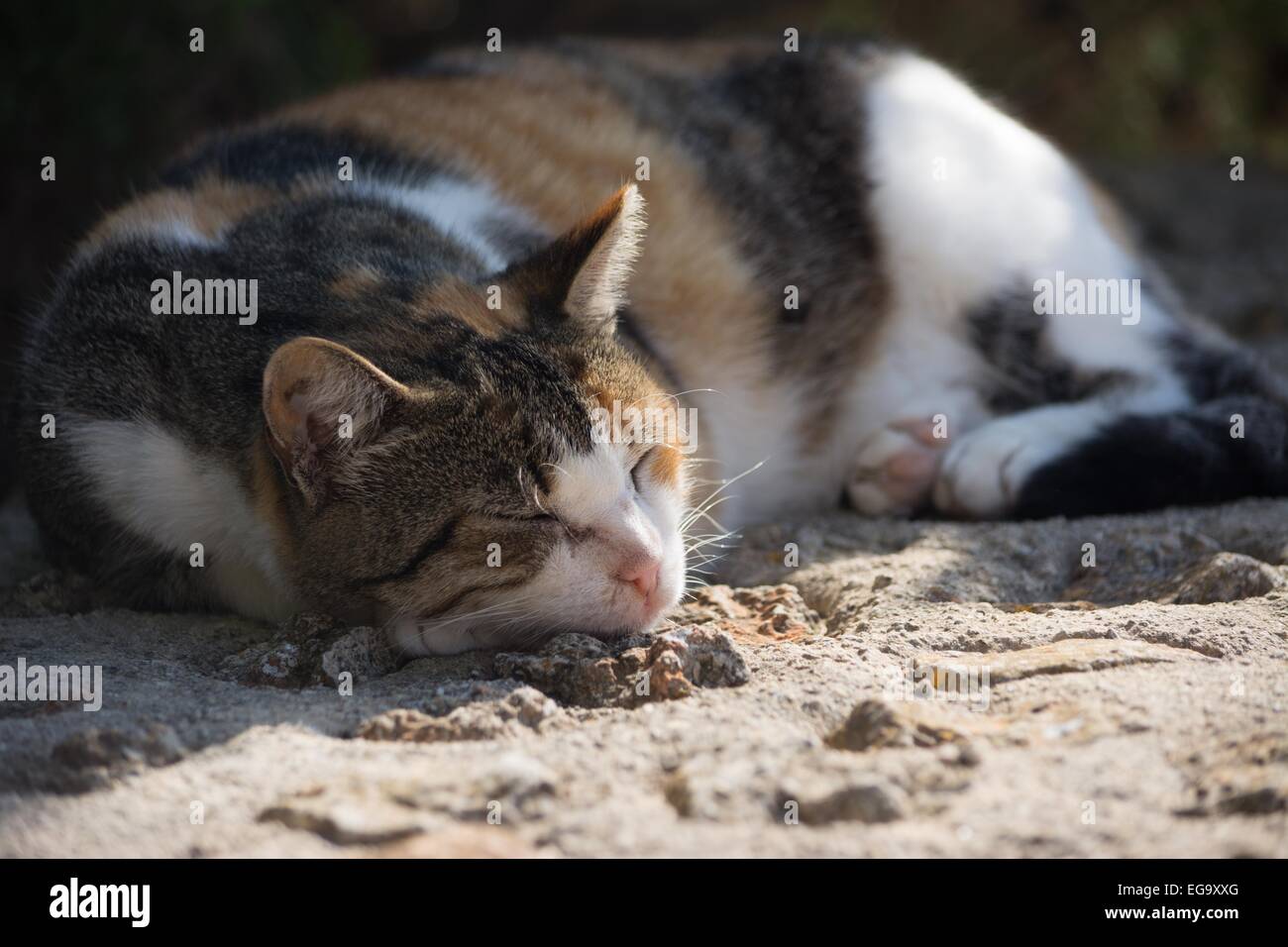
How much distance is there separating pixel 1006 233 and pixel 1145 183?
2.78m

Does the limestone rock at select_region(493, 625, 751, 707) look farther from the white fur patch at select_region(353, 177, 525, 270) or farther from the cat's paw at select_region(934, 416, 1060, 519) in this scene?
the cat's paw at select_region(934, 416, 1060, 519)

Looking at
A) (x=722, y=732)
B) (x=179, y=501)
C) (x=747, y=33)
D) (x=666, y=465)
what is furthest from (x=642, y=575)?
(x=747, y=33)

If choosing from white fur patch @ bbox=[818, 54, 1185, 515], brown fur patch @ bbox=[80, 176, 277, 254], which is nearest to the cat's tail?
white fur patch @ bbox=[818, 54, 1185, 515]

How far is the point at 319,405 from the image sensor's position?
1.97 metres

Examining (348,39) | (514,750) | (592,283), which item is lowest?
(514,750)

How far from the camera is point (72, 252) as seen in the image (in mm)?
A: 2723

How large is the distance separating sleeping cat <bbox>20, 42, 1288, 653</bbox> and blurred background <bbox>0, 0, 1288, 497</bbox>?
0.55 meters

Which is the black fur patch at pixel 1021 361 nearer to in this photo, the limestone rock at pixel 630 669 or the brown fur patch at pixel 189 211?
the limestone rock at pixel 630 669

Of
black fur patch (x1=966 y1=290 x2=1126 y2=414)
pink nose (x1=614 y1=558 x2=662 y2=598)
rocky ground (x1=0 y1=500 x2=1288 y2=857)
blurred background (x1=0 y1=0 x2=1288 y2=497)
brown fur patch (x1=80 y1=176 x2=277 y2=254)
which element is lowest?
rocky ground (x1=0 y1=500 x2=1288 y2=857)

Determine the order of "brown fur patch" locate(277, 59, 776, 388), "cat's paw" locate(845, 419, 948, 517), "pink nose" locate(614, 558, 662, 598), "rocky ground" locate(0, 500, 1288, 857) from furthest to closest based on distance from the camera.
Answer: "cat's paw" locate(845, 419, 948, 517) → "brown fur patch" locate(277, 59, 776, 388) → "pink nose" locate(614, 558, 662, 598) → "rocky ground" locate(0, 500, 1288, 857)

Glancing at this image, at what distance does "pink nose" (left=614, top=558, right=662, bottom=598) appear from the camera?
2.04 m

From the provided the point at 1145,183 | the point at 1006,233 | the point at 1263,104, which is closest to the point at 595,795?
the point at 1006,233
